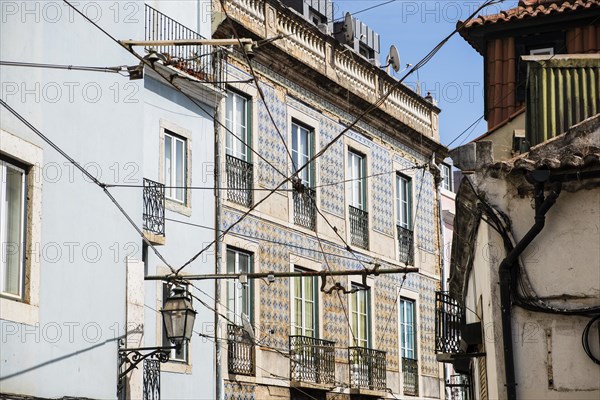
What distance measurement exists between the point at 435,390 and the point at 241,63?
9.72 meters

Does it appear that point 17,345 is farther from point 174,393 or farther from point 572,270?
point 174,393

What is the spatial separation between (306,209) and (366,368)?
3.46m

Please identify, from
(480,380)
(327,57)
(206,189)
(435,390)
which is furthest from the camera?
(435,390)

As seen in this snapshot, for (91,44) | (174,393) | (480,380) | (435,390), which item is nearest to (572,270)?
(480,380)

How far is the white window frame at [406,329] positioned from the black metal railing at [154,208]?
400 inches

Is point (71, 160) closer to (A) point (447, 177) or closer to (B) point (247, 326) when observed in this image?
(B) point (247, 326)

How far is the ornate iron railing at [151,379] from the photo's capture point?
1866 centimetres

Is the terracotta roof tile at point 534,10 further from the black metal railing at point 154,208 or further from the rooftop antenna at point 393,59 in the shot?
the rooftop antenna at point 393,59

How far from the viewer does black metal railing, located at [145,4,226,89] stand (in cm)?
2072

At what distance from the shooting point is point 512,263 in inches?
546

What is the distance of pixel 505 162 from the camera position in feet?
46.0

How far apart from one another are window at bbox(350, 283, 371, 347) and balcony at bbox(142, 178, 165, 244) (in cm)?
779

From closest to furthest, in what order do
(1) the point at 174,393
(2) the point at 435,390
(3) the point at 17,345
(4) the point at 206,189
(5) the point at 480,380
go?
(3) the point at 17,345
(5) the point at 480,380
(1) the point at 174,393
(4) the point at 206,189
(2) the point at 435,390

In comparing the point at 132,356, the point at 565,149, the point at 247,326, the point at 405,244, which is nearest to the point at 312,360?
the point at 247,326
